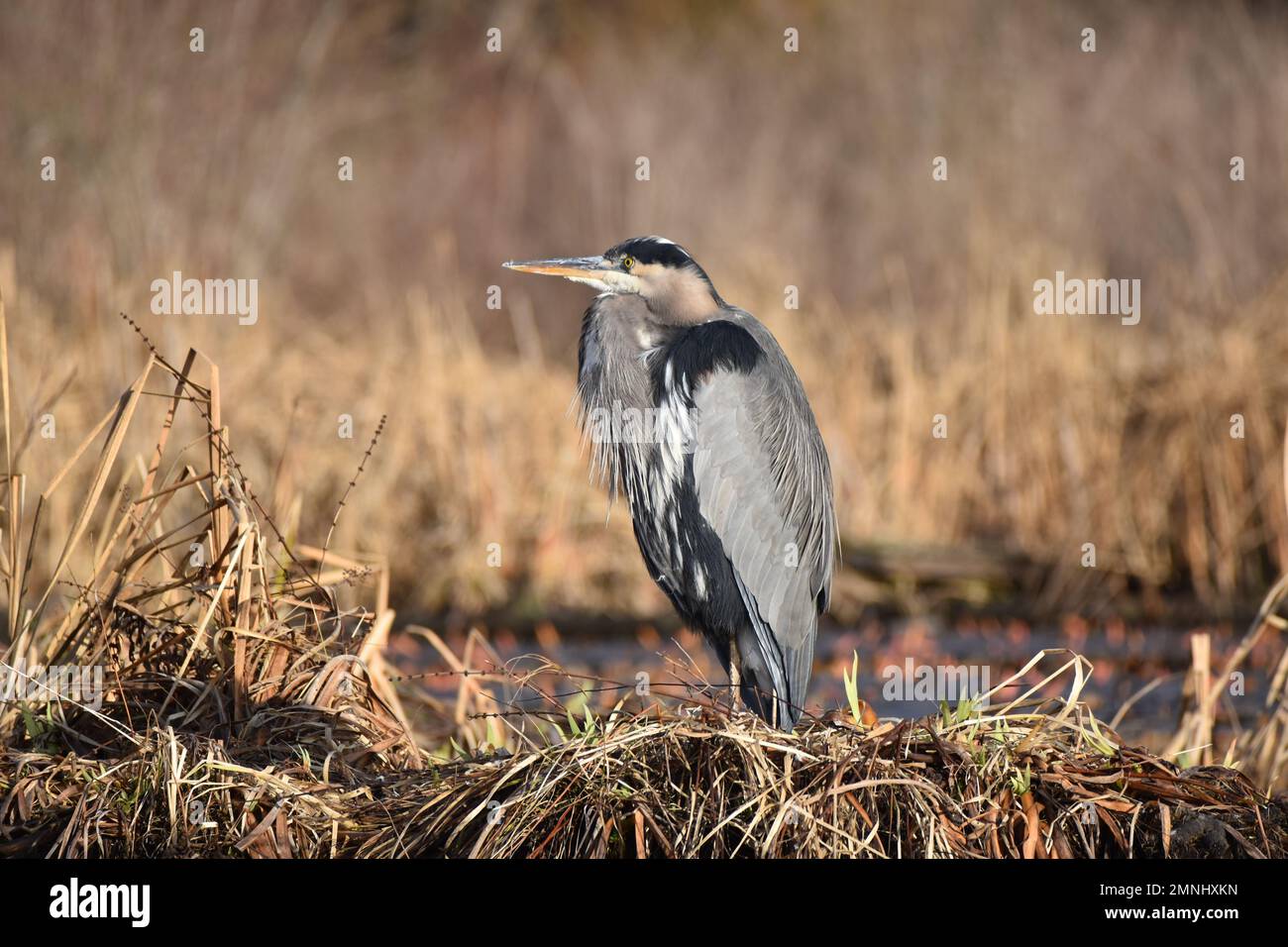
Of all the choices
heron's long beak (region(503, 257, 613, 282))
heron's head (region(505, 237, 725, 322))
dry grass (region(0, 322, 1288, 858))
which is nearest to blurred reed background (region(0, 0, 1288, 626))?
dry grass (region(0, 322, 1288, 858))

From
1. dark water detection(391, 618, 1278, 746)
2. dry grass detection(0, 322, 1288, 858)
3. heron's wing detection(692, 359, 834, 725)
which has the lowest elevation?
dark water detection(391, 618, 1278, 746)

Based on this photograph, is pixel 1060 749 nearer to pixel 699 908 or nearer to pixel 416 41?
pixel 699 908

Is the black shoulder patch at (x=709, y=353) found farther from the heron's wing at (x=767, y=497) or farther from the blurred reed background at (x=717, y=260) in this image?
the blurred reed background at (x=717, y=260)

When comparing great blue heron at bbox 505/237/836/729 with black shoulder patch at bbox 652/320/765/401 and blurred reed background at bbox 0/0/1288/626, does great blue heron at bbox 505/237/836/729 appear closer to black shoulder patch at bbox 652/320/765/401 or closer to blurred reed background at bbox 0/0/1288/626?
black shoulder patch at bbox 652/320/765/401

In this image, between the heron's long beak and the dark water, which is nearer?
the heron's long beak

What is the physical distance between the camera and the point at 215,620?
3818 mm

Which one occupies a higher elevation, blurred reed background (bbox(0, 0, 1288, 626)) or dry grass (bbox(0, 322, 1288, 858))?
blurred reed background (bbox(0, 0, 1288, 626))

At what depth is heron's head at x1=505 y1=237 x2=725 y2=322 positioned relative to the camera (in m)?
4.66

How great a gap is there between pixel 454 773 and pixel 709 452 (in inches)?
58.4

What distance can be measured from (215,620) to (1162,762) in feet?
7.62

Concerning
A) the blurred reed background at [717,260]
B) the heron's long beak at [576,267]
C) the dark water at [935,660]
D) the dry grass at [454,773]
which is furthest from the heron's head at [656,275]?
the dark water at [935,660]

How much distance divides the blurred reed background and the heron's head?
3.78 ft

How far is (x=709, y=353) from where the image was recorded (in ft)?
14.6

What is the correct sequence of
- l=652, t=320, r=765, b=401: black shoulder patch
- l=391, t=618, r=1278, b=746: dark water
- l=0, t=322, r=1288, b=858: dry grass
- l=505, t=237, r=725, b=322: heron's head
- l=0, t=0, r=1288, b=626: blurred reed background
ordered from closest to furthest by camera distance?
l=0, t=322, r=1288, b=858: dry grass < l=652, t=320, r=765, b=401: black shoulder patch < l=505, t=237, r=725, b=322: heron's head < l=391, t=618, r=1278, b=746: dark water < l=0, t=0, r=1288, b=626: blurred reed background
